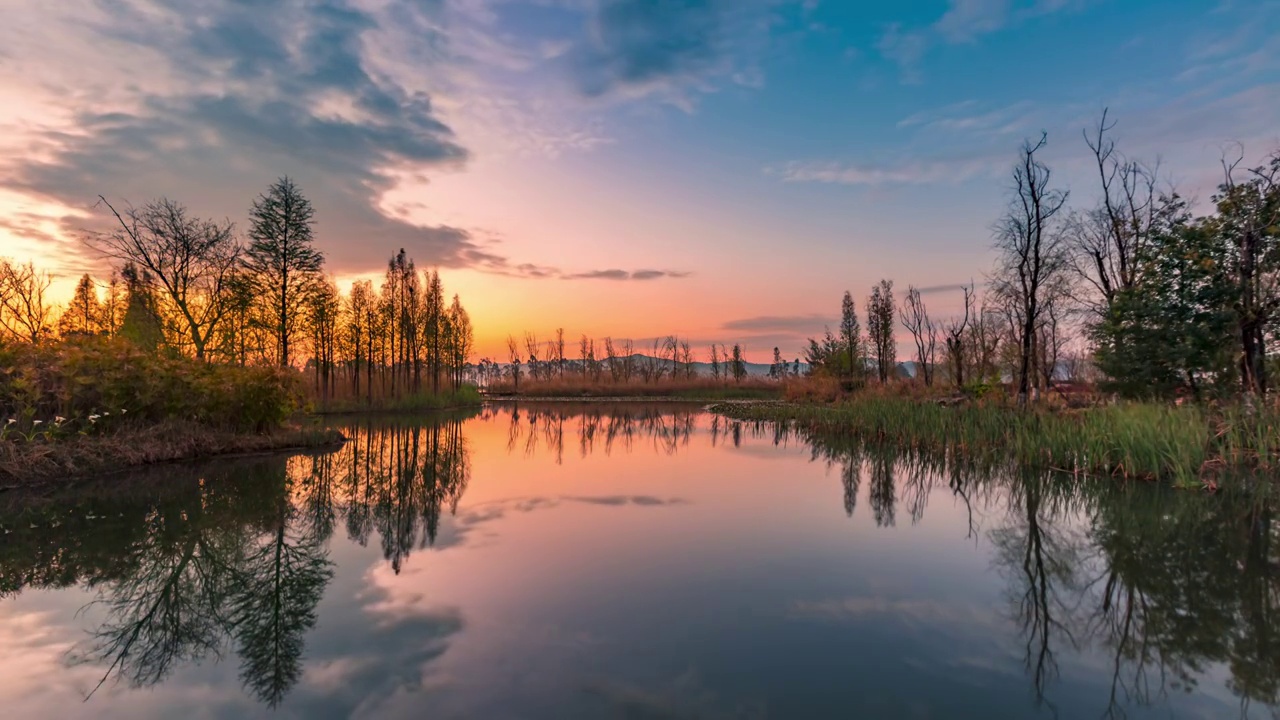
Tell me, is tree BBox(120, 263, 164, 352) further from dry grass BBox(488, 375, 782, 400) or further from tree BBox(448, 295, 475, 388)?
dry grass BBox(488, 375, 782, 400)

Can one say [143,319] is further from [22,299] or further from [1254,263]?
[1254,263]

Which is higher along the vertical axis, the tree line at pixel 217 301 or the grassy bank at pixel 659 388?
the tree line at pixel 217 301

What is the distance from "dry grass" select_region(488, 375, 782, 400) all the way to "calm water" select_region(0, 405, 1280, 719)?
34.3 m

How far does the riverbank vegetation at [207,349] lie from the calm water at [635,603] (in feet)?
7.07

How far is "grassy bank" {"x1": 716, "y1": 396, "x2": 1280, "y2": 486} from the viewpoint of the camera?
9117 mm

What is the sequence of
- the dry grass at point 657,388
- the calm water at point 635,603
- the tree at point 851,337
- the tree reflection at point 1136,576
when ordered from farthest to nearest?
the dry grass at point 657,388
the tree at point 851,337
the tree reflection at point 1136,576
the calm water at point 635,603

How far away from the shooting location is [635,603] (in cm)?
474

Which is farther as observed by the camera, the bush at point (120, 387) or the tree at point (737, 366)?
the tree at point (737, 366)

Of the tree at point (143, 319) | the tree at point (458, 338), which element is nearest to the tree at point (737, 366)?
the tree at point (458, 338)

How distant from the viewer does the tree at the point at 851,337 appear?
3341 cm

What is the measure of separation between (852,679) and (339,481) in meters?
9.64

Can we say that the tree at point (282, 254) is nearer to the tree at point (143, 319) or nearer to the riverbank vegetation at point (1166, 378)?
the tree at point (143, 319)

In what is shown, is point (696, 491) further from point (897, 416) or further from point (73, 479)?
point (73, 479)

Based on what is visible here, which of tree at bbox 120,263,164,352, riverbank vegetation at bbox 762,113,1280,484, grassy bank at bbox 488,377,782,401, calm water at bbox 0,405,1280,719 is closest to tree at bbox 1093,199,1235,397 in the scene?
riverbank vegetation at bbox 762,113,1280,484
